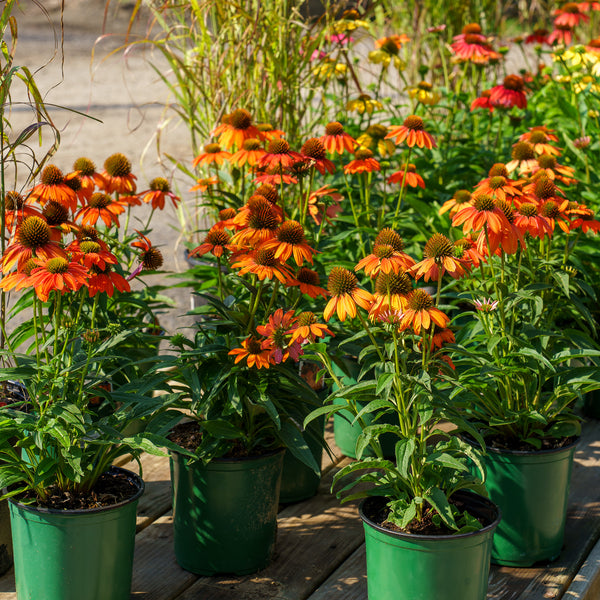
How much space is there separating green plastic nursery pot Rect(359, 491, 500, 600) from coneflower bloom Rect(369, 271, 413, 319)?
411mm

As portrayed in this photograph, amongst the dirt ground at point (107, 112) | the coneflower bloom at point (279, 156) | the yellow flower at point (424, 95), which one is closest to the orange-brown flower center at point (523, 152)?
the coneflower bloom at point (279, 156)

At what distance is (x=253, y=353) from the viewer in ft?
5.83

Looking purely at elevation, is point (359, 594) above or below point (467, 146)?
below

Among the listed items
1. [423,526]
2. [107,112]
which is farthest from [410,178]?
[107,112]

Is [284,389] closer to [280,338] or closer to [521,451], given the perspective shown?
[280,338]

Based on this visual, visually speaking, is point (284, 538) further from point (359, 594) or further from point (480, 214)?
point (480, 214)

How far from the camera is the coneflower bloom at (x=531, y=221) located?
185 centimetres

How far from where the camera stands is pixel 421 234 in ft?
9.43

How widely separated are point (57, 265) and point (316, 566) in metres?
0.89

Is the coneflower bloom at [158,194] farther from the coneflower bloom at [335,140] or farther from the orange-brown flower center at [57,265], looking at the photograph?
the orange-brown flower center at [57,265]

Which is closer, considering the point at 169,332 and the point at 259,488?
the point at 259,488

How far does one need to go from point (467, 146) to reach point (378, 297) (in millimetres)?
1897

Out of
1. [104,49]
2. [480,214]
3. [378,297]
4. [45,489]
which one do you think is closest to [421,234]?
[480,214]

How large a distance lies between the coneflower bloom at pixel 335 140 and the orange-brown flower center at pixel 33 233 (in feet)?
2.90
